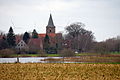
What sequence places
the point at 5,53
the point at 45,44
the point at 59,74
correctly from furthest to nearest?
the point at 45,44 → the point at 5,53 → the point at 59,74

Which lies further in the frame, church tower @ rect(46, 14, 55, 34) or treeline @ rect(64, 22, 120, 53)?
church tower @ rect(46, 14, 55, 34)

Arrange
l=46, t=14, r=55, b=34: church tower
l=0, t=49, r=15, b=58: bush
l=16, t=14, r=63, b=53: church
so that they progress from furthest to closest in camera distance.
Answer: l=46, t=14, r=55, b=34: church tower → l=16, t=14, r=63, b=53: church → l=0, t=49, r=15, b=58: bush

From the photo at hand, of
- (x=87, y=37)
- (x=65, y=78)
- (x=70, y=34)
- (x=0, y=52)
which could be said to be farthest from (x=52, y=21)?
(x=65, y=78)

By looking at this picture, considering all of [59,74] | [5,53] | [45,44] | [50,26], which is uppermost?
[50,26]

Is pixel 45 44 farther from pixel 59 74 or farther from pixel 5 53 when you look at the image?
pixel 59 74

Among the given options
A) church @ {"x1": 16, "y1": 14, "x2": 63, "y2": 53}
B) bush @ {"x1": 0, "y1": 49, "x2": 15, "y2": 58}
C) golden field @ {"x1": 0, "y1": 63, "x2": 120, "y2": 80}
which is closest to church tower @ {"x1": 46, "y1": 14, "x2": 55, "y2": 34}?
church @ {"x1": 16, "y1": 14, "x2": 63, "y2": 53}

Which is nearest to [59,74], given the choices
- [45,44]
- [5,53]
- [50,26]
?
[5,53]

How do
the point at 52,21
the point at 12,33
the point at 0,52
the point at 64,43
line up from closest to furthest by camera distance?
the point at 0,52
the point at 12,33
the point at 64,43
the point at 52,21

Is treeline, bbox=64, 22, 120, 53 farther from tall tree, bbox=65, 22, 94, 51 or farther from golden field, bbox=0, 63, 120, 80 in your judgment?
golden field, bbox=0, 63, 120, 80

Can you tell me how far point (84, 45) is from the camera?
73.2m

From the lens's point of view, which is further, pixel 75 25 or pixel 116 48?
pixel 75 25

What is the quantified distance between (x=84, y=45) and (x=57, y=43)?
8.65m

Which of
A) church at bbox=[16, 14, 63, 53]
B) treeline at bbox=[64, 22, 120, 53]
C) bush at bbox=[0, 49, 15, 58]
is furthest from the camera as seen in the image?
treeline at bbox=[64, 22, 120, 53]

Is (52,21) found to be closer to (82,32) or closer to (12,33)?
(82,32)
